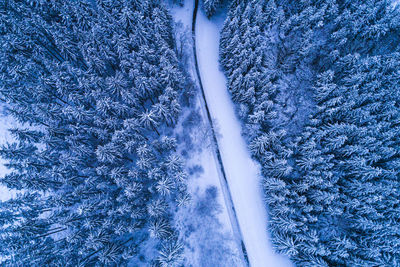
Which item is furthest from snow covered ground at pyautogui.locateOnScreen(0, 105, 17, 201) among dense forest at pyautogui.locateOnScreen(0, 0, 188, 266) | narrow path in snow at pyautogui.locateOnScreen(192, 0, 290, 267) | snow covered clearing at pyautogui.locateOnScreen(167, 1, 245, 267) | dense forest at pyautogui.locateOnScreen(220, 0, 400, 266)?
dense forest at pyautogui.locateOnScreen(220, 0, 400, 266)

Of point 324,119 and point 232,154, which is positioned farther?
point 232,154

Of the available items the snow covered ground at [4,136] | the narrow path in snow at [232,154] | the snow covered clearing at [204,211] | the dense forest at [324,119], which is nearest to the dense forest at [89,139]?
the snow covered clearing at [204,211]

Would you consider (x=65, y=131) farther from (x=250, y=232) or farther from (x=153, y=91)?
(x=250, y=232)

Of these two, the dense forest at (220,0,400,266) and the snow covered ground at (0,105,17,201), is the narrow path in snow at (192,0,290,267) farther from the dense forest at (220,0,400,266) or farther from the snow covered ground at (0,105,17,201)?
the snow covered ground at (0,105,17,201)

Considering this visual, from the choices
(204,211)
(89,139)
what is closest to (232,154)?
(204,211)

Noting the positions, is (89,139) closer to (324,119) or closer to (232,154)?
(232,154)

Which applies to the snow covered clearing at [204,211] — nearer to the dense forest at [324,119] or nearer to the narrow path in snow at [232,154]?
the narrow path in snow at [232,154]
